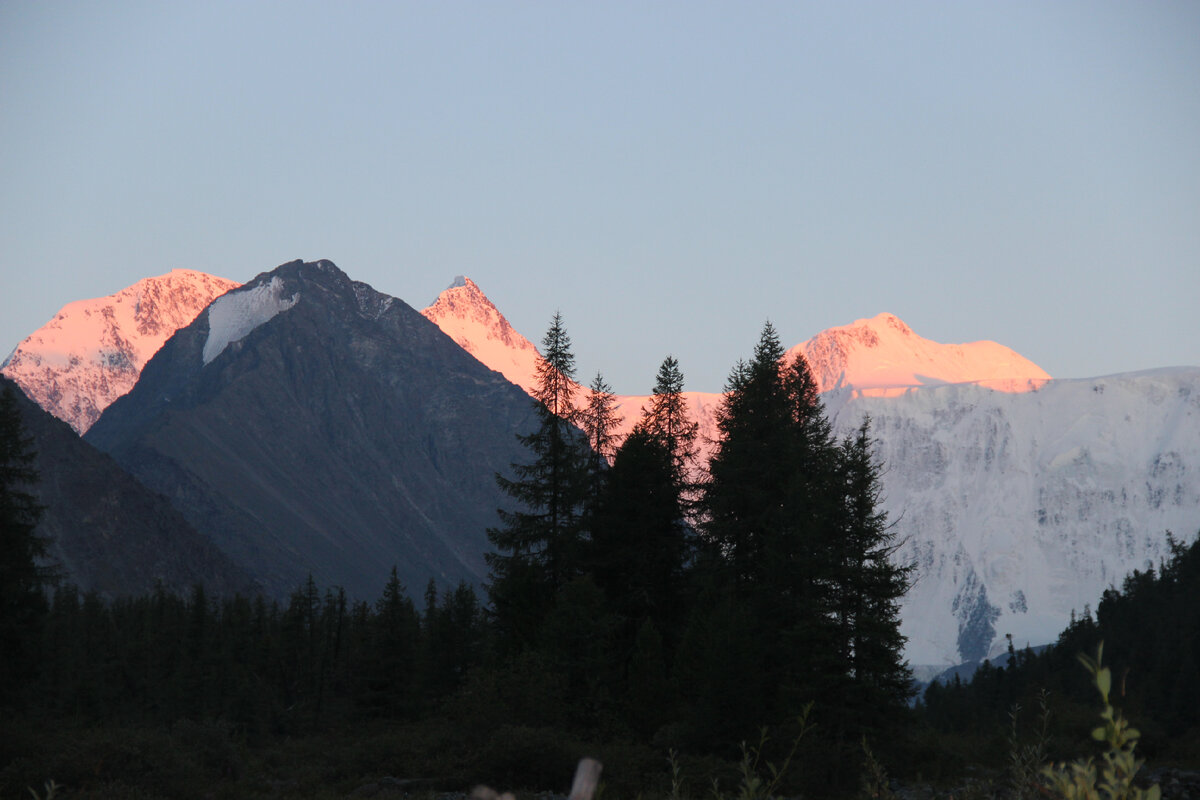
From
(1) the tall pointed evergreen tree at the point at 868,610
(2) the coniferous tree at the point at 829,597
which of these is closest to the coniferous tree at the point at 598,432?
(2) the coniferous tree at the point at 829,597

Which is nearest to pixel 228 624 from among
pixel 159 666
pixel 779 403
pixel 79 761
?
pixel 159 666

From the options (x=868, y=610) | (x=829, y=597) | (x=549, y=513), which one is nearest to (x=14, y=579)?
(x=549, y=513)

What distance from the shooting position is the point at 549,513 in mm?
51031

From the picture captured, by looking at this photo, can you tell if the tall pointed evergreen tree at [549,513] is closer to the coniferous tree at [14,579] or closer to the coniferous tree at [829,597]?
the coniferous tree at [829,597]

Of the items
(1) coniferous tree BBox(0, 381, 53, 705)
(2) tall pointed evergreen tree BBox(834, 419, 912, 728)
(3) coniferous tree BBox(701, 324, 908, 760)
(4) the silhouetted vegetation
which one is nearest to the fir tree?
(4) the silhouetted vegetation

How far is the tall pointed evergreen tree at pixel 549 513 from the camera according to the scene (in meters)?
49.3

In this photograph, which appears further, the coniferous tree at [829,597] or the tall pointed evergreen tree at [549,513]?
the tall pointed evergreen tree at [549,513]

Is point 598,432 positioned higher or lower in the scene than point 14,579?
higher

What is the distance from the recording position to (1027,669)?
5113 inches

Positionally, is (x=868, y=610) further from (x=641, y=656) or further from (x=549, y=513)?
(x=549, y=513)

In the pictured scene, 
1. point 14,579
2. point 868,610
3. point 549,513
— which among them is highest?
point 549,513

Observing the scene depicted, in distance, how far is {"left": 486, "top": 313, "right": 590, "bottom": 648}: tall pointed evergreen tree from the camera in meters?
49.3

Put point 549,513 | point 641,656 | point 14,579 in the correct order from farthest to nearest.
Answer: point 549,513 < point 641,656 < point 14,579

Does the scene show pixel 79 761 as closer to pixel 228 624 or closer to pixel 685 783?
pixel 685 783
